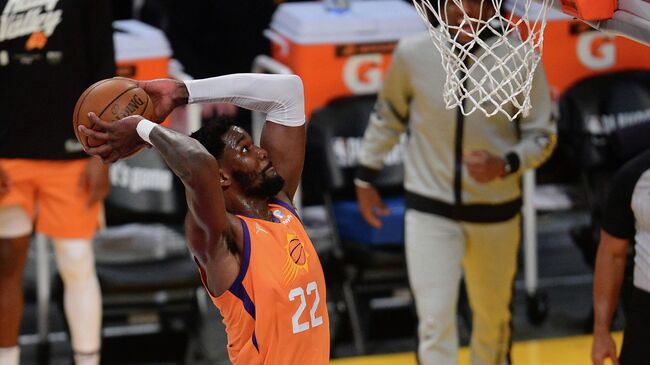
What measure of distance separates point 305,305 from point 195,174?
2.42 ft

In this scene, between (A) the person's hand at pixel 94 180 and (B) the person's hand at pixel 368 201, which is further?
(B) the person's hand at pixel 368 201

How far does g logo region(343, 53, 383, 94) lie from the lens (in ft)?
26.3

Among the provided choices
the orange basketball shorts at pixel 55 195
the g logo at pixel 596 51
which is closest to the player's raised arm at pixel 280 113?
the orange basketball shorts at pixel 55 195

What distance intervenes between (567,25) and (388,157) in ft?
4.59

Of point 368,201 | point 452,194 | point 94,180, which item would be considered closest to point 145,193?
point 94,180

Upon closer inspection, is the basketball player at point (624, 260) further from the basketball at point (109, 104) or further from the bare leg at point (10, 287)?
the bare leg at point (10, 287)

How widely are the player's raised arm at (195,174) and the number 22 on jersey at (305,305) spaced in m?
0.28

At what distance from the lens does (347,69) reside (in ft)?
26.4

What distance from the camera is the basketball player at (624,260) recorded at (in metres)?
5.29

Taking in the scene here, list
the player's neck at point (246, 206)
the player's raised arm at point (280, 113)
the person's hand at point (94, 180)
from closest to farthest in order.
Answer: the player's neck at point (246, 206)
the player's raised arm at point (280, 113)
the person's hand at point (94, 180)

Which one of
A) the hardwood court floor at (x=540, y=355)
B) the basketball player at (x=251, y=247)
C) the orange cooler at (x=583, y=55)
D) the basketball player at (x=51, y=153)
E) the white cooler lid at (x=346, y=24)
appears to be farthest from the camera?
the orange cooler at (x=583, y=55)

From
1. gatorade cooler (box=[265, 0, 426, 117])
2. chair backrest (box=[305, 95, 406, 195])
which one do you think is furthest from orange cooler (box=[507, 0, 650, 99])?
chair backrest (box=[305, 95, 406, 195])

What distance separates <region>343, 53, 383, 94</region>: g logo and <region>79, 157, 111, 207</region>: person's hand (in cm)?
200

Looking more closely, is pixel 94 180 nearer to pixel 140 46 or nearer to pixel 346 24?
pixel 140 46
